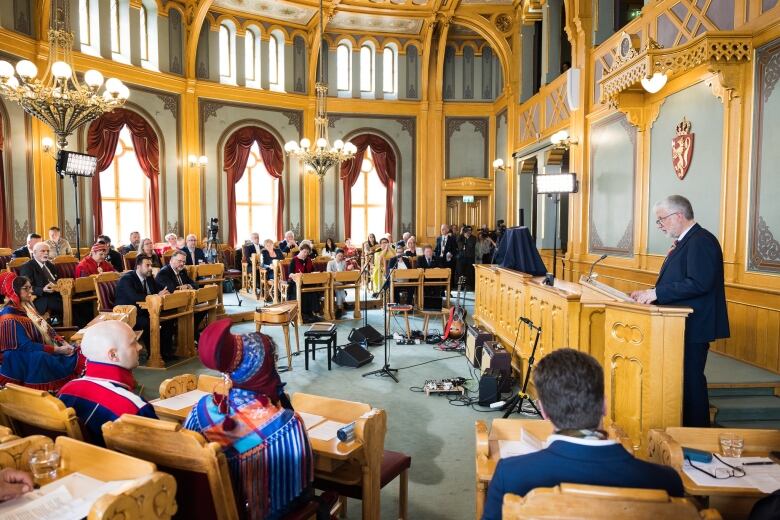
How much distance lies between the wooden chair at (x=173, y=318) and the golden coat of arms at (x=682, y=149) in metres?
5.67

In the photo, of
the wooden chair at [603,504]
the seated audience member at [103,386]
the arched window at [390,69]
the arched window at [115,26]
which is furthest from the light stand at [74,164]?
the arched window at [390,69]

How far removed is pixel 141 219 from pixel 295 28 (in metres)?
5.91

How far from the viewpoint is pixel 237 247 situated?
13266 mm

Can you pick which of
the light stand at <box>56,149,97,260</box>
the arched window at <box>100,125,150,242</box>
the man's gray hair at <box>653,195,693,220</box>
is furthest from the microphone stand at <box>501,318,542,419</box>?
the arched window at <box>100,125,150,242</box>

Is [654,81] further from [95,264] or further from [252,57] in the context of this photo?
[252,57]

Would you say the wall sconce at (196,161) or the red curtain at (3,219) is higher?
the wall sconce at (196,161)

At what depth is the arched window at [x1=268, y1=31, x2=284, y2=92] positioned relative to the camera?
43.8ft

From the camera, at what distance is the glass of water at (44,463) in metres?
1.77

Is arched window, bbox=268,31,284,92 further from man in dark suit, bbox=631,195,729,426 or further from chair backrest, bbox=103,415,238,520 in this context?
chair backrest, bbox=103,415,238,520

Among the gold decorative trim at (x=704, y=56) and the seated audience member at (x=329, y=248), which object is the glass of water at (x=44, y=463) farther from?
the seated audience member at (x=329, y=248)

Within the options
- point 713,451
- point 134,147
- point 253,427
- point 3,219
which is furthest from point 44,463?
point 134,147

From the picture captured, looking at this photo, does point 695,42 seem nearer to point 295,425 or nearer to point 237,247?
point 295,425

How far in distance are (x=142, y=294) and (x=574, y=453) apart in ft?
19.2

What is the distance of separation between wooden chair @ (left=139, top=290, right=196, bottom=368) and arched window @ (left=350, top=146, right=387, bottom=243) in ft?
27.1
